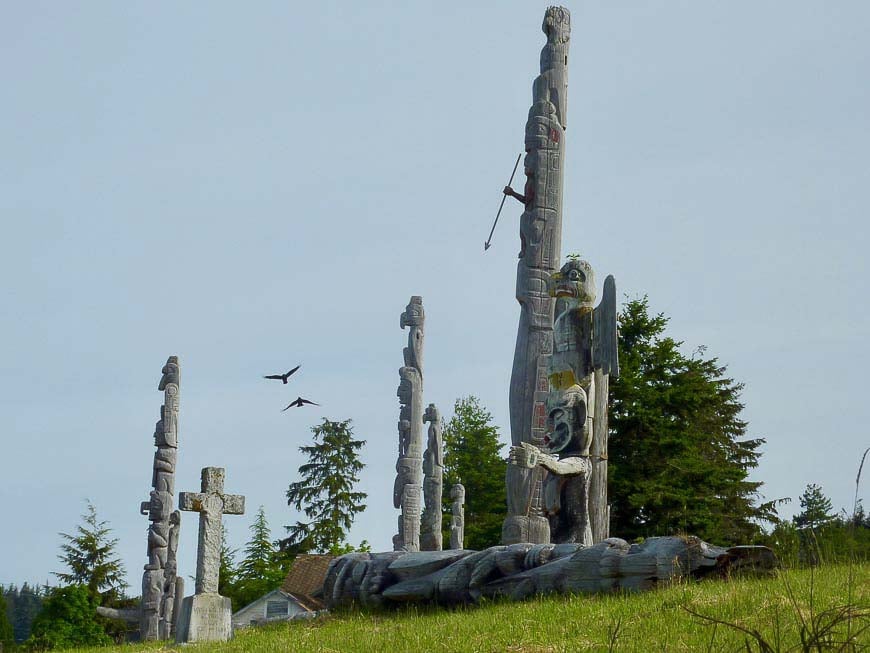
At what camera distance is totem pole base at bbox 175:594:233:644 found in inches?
580

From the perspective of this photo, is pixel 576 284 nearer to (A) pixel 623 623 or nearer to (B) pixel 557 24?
(A) pixel 623 623

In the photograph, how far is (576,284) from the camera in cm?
1454

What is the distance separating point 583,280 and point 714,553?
13.8ft

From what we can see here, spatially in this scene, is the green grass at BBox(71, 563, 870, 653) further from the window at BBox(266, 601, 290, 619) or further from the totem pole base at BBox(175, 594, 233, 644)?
the window at BBox(266, 601, 290, 619)

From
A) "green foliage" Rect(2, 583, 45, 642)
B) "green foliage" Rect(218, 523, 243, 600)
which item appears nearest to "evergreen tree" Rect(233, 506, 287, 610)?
"green foliage" Rect(218, 523, 243, 600)

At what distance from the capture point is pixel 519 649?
8477mm

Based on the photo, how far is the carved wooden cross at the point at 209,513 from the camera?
608 inches

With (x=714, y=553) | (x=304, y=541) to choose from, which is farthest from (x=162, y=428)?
(x=714, y=553)

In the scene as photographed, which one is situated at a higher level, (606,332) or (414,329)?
(414,329)

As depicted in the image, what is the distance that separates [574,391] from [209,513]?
4.95 meters

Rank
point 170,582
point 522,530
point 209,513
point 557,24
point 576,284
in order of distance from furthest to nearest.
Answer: point 170,582, point 557,24, point 209,513, point 522,530, point 576,284

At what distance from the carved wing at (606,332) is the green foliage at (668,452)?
1747cm

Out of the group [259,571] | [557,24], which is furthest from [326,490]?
[557,24]

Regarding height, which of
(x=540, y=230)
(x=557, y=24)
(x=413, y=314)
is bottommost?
A: (x=540, y=230)
